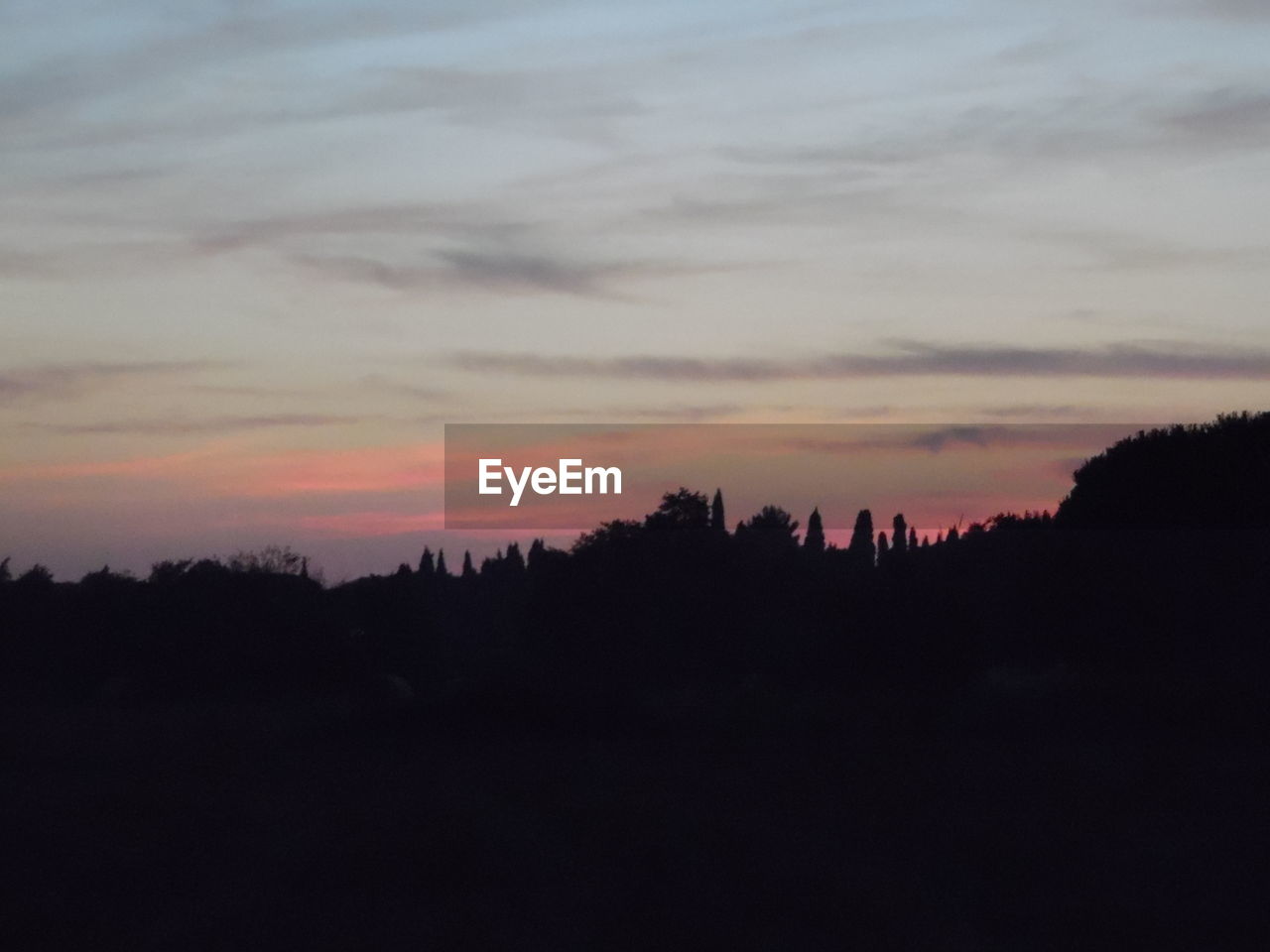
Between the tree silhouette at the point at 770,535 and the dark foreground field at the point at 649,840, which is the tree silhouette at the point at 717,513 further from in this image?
the dark foreground field at the point at 649,840

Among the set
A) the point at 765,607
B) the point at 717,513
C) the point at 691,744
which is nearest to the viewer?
the point at 691,744

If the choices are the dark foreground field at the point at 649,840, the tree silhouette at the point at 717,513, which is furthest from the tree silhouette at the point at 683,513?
the dark foreground field at the point at 649,840

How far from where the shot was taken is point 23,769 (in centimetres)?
2322

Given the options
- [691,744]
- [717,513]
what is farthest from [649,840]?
[717,513]

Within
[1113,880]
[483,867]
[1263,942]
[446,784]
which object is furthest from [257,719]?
[1263,942]

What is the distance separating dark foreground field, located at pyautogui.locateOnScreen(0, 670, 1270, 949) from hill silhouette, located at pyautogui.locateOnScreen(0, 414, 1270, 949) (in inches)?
2.7

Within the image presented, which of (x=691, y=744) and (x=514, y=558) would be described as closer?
(x=691, y=744)

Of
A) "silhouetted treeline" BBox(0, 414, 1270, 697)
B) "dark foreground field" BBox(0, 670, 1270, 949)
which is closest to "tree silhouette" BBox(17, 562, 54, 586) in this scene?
"silhouetted treeline" BBox(0, 414, 1270, 697)

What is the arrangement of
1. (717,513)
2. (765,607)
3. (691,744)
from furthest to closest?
(717,513)
(765,607)
(691,744)

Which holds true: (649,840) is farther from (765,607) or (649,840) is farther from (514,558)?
(514,558)

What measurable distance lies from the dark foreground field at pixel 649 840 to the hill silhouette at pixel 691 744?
7 cm

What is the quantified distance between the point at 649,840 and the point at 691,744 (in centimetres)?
1182

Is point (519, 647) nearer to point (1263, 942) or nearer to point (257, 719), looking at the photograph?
point (257, 719)

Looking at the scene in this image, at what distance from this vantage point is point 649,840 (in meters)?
16.1
